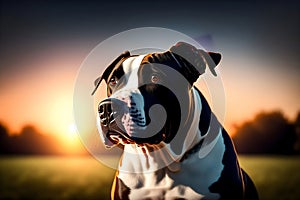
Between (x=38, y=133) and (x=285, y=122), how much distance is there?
7.09 ft

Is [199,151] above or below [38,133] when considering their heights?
above

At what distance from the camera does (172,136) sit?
2.17 meters

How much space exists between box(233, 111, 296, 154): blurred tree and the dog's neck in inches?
81.4

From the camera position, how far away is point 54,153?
478 cm

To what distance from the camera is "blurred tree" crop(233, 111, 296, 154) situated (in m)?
4.42

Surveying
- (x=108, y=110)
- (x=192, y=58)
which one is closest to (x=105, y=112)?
(x=108, y=110)

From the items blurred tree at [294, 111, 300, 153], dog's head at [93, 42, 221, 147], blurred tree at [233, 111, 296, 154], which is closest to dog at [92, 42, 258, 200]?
dog's head at [93, 42, 221, 147]

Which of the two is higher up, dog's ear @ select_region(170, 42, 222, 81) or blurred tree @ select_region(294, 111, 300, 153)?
dog's ear @ select_region(170, 42, 222, 81)

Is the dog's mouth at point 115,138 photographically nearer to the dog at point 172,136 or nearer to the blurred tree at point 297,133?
the dog at point 172,136

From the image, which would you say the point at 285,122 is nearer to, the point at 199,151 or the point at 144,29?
the point at 144,29

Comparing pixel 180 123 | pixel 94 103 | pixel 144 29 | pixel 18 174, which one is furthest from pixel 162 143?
pixel 18 174

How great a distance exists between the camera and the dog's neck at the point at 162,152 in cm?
218

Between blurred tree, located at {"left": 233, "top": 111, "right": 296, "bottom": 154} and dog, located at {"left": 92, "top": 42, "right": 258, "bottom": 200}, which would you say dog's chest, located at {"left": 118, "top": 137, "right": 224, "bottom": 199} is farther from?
blurred tree, located at {"left": 233, "top": 111, "right": 296, "bottom": 154}

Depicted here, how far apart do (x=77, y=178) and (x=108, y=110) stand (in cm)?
241
